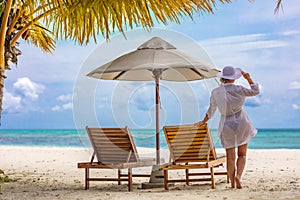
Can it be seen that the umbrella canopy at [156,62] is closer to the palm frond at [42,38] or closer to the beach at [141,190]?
the beach at [141,190]

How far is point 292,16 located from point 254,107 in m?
6.88

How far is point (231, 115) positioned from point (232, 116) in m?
0.02

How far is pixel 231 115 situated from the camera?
6367 millimetres

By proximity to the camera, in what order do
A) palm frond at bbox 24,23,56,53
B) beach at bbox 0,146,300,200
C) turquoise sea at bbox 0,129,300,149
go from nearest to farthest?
1. beach at bbox 0,146,300,200
2. palm frond at bbox 24,23,56,53
3. turquoise sea at bbox 0,129,300,149

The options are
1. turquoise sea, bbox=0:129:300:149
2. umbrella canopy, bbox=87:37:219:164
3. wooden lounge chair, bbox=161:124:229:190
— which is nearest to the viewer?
wooden lounge chair, bbox=161:124:229:190

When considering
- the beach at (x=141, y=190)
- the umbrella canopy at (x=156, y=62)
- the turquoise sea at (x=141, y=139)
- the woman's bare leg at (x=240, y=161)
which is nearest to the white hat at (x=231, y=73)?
the umbrella canopy at (x=156, y=62)

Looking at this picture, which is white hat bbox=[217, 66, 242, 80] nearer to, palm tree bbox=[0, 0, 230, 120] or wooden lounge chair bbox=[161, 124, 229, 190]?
wooden lounge chair bbox=[161, 124, 229, 190]

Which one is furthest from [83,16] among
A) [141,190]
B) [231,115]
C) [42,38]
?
[231,115]

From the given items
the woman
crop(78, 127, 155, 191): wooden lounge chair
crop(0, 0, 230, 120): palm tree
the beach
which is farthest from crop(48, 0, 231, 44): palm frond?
the beach

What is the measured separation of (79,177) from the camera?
8883 millimetres

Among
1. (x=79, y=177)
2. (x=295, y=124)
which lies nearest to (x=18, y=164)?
(x=79, y=177)

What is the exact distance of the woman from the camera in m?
6.30

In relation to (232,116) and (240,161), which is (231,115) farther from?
(240,161)

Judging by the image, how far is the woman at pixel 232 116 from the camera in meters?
6.30
